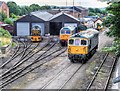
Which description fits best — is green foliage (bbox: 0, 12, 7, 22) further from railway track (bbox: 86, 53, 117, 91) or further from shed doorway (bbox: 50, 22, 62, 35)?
railway track (bbox: 86, 53, 117, 91)

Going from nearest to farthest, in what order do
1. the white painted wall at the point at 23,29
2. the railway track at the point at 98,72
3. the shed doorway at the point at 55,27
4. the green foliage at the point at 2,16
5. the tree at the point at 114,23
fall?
the tree at the point at 114,23 → the railway track at the point at 98,72 → the white painted wall at the point at 23,29 → the shed doorway at the point at 55,27 → the green foliage at the point at 2,16

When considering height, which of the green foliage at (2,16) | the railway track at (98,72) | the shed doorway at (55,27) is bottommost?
→ the railway track at (98,72)

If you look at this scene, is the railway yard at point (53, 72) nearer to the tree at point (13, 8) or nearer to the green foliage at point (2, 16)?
the green foliage at point (2, 16)

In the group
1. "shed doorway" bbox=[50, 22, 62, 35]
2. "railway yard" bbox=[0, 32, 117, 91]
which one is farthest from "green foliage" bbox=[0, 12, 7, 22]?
"railway yard" bbox=[0, 32, 117, 91]

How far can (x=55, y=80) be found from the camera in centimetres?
1538

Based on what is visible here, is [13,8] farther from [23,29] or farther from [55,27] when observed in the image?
[55,27]

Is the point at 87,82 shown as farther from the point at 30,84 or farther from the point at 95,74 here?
the point at 30,84

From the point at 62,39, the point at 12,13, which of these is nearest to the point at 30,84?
the point at 62,39

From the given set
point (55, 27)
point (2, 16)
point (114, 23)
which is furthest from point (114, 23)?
point (2, 16)

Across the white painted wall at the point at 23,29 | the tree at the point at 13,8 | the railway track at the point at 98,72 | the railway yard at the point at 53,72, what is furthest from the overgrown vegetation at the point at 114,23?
the tree at the point at 13,8

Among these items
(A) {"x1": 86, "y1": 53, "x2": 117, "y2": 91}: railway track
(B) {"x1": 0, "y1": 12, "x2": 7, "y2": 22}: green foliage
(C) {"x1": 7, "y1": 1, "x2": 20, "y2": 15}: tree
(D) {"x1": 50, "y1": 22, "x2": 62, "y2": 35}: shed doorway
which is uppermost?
(C) {"x1": 7, "y1": 1, "x2": 20, "y2": 15}: tree

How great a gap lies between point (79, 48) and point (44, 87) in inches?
271

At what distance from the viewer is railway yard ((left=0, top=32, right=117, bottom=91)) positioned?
14492 millimetres

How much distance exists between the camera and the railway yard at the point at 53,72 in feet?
47.5
